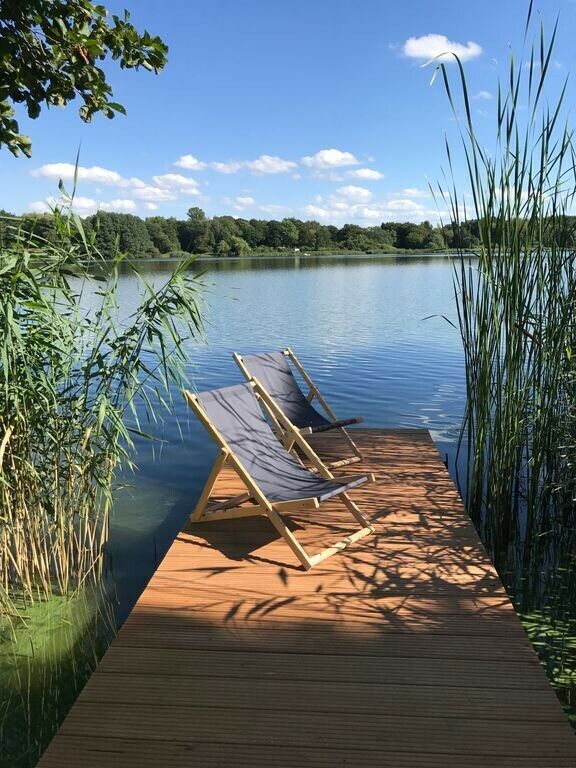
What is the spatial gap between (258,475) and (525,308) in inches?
66.8

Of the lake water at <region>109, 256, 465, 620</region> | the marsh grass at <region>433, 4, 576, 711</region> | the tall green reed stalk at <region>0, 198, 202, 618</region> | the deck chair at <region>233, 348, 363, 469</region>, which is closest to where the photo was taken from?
the tall green reed stalk at <region>0, 198, 202, 618</region>

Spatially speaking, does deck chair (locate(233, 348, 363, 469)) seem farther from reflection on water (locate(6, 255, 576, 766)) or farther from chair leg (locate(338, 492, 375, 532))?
chair leg (locate(338, 492, 375, 532))

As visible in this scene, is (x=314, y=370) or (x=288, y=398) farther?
(x=314, y=370)

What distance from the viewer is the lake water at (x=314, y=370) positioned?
4.46m

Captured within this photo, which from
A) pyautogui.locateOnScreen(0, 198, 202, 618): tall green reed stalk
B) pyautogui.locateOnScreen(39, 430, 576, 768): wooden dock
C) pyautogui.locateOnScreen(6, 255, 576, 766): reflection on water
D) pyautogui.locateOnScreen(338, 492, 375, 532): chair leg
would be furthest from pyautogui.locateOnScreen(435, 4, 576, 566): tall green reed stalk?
pyautogui.locateOnScreen(0, 198, 202, 618): tall green reed stalk

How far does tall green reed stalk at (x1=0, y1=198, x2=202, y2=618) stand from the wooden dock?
648 mm

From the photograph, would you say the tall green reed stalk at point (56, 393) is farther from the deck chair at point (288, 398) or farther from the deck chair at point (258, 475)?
the deck chair at point (288, 398)

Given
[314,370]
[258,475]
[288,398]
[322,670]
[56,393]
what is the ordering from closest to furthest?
[322,670], [56,393], [258,475], [288,398], [314,370]

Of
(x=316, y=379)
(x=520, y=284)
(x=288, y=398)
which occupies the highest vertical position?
(x=520, y=284)

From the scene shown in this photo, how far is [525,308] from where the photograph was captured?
10.6ft

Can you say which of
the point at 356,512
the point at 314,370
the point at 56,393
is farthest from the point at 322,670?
the point at 314,370

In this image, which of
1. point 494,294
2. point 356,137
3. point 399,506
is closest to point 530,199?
point 494,294

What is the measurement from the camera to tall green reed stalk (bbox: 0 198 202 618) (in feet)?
9.22

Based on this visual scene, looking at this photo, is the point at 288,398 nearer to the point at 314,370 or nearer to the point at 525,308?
the point at 525,308
